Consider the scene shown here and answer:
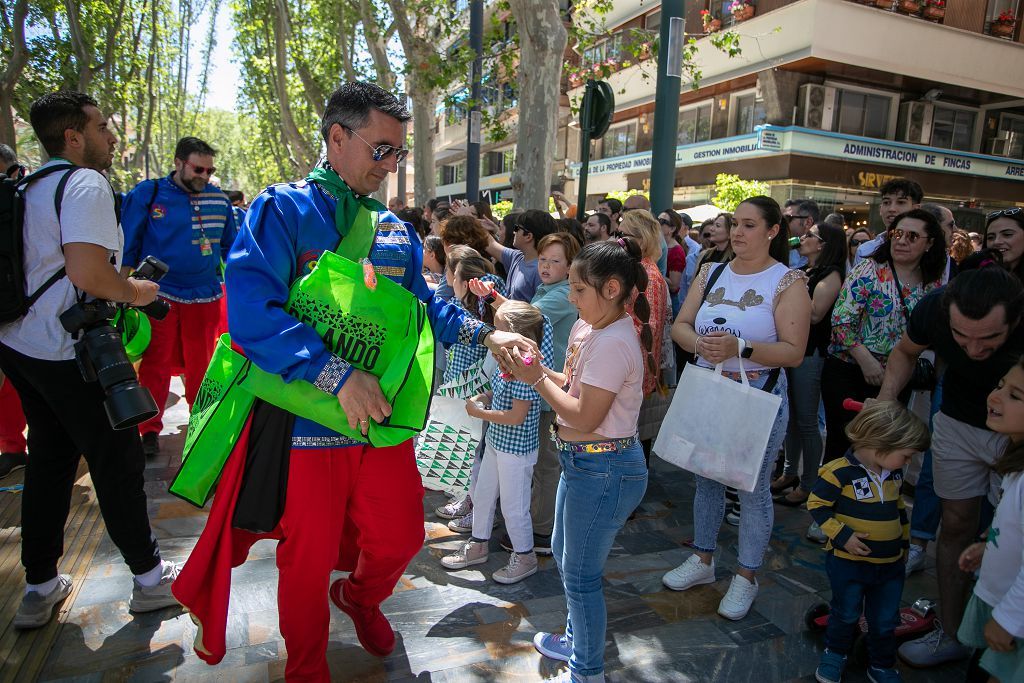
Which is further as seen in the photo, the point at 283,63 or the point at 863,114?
the point at 283,63

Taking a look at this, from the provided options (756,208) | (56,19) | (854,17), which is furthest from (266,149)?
(756,208)

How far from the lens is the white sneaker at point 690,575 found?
335 cm

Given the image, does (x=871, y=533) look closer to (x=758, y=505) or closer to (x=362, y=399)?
(x=758, y=505)

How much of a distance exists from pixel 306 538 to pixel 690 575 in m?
2.03

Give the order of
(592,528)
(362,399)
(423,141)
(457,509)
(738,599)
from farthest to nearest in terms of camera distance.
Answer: (423,141) → (457,509) → (738,599) → (592,528) → (362,399)

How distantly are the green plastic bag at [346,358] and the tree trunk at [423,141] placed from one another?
11781 millimetres

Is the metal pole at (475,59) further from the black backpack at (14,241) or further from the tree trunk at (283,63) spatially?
the tree trunk at (283,63)

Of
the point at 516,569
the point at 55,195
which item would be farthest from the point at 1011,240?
the point at 55,195

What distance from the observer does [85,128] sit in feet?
9.43

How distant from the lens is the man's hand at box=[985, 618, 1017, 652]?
209 centimetres

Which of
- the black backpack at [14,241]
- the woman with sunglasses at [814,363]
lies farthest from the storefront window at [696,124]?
the black backpack at [14,241]

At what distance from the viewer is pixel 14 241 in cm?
262

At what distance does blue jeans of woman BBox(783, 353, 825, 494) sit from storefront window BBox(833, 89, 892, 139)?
54.9ft

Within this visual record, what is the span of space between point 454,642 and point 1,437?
3.79 meters
